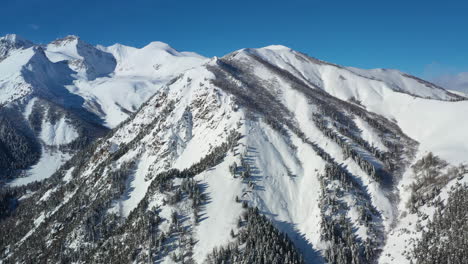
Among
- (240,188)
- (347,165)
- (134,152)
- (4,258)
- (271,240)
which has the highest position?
(134,152)

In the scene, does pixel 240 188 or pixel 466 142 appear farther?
pixel 466 142

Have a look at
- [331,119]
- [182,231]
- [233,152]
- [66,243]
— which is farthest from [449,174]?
[66,243]

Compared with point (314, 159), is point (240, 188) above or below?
below

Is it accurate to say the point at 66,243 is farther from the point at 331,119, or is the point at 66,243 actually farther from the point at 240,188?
the point at 331,119

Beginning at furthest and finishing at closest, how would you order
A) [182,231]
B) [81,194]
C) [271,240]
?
[81,194]
[182,231]
[271,240]

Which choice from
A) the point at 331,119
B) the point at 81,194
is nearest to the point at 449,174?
the point at 331,119

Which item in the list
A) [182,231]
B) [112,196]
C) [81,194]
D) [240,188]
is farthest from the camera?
[81,194]
